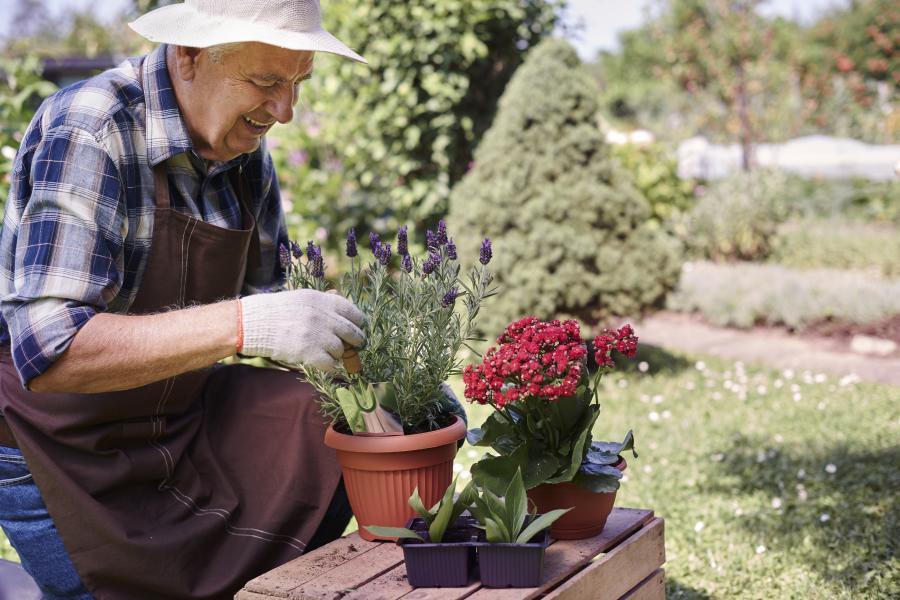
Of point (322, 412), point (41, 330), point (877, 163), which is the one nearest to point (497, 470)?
point (322, 412)

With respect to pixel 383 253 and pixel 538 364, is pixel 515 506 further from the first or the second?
pixel 383 253

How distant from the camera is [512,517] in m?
1.45

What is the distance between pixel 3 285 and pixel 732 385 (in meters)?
3.89

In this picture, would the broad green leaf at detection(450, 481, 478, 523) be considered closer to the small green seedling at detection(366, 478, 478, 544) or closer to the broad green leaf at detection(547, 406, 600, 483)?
the small green seedling at detection(366, 478, 478, 544)

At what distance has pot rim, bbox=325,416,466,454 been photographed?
5.21ft

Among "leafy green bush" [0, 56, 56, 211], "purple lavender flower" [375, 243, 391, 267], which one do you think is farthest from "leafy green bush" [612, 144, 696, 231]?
"purple lavender flower" [375, 243, 391, 267]

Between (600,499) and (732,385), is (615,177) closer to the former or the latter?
(732,385)

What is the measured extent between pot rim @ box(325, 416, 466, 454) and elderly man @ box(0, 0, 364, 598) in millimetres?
165

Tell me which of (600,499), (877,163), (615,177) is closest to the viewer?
(600,499)

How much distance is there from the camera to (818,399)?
4520 mm

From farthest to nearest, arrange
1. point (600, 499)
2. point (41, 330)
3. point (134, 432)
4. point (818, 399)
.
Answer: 1. point (818, 399)
2. point (134, 432)
3. point (600, 499)
4. point (41, 330)

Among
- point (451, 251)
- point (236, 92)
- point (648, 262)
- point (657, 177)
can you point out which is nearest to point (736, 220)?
point (657, 177)

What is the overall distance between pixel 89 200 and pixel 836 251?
8.04m

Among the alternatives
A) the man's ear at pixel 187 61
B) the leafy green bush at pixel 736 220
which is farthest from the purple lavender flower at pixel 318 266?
the leafy green bush at pixel 736 220
